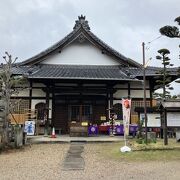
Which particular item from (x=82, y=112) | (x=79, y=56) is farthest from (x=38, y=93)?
(x=79, y=56)

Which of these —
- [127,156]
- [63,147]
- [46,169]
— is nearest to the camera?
[46,169]

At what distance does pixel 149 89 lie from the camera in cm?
2667

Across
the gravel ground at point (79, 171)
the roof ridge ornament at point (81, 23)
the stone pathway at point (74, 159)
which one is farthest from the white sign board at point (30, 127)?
the roof ridge ornament at point (81, 23)

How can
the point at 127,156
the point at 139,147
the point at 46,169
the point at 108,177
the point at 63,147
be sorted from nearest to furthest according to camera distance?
the point at 108,177 → the point at 46,169 → the point at 127,156 → the point at 139,147 → the point at 63,147

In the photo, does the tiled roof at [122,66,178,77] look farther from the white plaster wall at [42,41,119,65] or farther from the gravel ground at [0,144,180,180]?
the gravel ground at [0,144,180,180]

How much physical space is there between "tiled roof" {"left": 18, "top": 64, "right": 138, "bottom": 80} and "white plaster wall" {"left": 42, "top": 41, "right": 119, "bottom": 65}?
409mm

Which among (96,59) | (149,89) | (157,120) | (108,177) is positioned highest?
(96,59)

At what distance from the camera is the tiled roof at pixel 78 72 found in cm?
2392

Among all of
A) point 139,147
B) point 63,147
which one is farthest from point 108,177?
point 63,147

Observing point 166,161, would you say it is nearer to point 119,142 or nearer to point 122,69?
point 119,142

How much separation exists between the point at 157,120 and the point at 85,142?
16.6 ft

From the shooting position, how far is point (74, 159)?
45.8 feet

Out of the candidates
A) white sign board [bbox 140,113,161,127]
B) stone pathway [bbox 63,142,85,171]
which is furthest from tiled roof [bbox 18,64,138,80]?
stone pathway [bbox 63,142,85,171]

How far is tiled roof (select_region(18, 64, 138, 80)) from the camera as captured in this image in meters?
23.9
